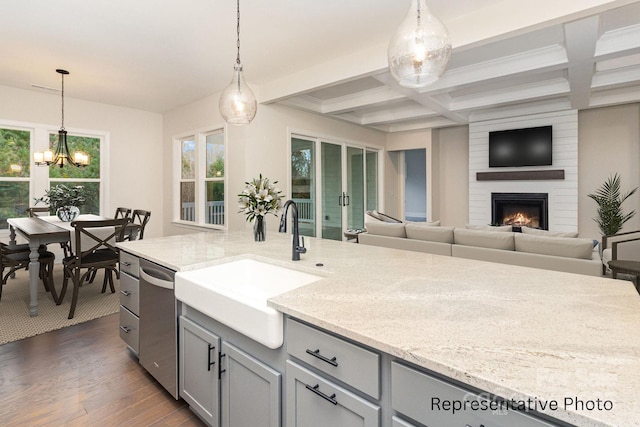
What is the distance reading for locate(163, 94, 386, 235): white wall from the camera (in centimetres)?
471

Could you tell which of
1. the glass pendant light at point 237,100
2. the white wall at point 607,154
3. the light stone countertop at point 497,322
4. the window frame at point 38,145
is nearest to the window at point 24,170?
the window frame at point 38,145

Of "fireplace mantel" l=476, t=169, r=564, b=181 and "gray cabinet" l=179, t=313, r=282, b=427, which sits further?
"fireplace mantel" l=476, t=169, r=564, b=181

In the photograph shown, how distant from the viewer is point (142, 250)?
2203 millimetres

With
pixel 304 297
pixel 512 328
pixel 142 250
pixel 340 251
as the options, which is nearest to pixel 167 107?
pixel 142 250

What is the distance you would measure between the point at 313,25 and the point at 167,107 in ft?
12.5

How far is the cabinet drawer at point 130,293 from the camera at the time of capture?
222cm

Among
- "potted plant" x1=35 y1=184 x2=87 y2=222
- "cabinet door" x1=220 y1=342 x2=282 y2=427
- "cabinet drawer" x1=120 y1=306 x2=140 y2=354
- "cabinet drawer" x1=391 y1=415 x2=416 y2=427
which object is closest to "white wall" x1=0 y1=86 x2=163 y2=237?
"potted plant" x1=35 y1=184 x2=87 y2=222

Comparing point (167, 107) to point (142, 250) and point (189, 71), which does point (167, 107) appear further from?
point (142, 250)

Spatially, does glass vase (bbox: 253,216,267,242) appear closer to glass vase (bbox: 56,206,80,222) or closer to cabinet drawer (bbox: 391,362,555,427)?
cabinet drawer (bbox: 391,362,555,427)

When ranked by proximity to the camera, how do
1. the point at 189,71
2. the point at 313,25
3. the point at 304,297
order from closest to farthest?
the point at 304,297, the point at 313,25, the point at 189,71

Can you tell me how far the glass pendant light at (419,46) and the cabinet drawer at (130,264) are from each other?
198cm

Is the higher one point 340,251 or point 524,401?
point 340,251

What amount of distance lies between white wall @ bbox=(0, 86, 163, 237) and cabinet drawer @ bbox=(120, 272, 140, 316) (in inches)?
158

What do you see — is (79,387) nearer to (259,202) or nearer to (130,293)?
(130,293)
